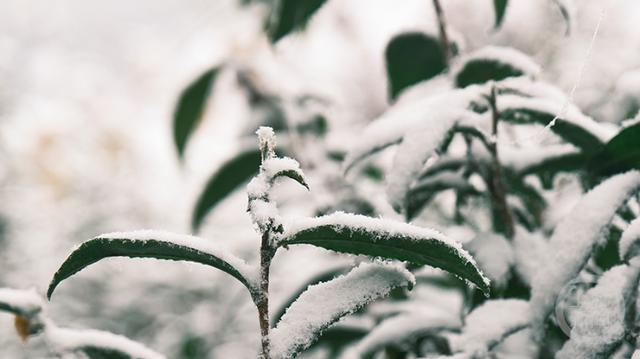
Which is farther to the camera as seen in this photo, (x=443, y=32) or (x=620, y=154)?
(x=443, y=32)

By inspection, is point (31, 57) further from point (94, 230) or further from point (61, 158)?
point (94, 230)

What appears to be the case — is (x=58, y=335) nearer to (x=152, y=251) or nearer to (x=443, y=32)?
(x=152, y=251)

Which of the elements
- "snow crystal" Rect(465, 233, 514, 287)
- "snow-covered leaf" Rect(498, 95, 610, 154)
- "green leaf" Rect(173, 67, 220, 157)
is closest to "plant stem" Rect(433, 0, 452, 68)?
"snow-covered leaf" Rect(498, 95, 610, 154)

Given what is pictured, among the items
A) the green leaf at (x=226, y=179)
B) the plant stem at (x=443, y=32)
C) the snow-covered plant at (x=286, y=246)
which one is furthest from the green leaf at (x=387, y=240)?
the green leaf at (x=226, y=179)

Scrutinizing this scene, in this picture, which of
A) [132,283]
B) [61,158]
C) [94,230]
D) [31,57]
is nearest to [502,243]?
[132,283]

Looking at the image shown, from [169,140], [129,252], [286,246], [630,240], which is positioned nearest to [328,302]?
[286,246]

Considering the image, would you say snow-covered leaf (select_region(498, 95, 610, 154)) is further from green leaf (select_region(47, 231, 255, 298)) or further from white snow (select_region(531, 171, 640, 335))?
green leaf (select_region(47, 231, 255, 298))

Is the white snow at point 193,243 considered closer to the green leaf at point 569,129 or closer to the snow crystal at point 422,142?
the snow crystal at point 422,142

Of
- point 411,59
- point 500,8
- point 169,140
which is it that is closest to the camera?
point 500,8

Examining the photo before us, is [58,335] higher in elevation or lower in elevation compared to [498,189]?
higher
